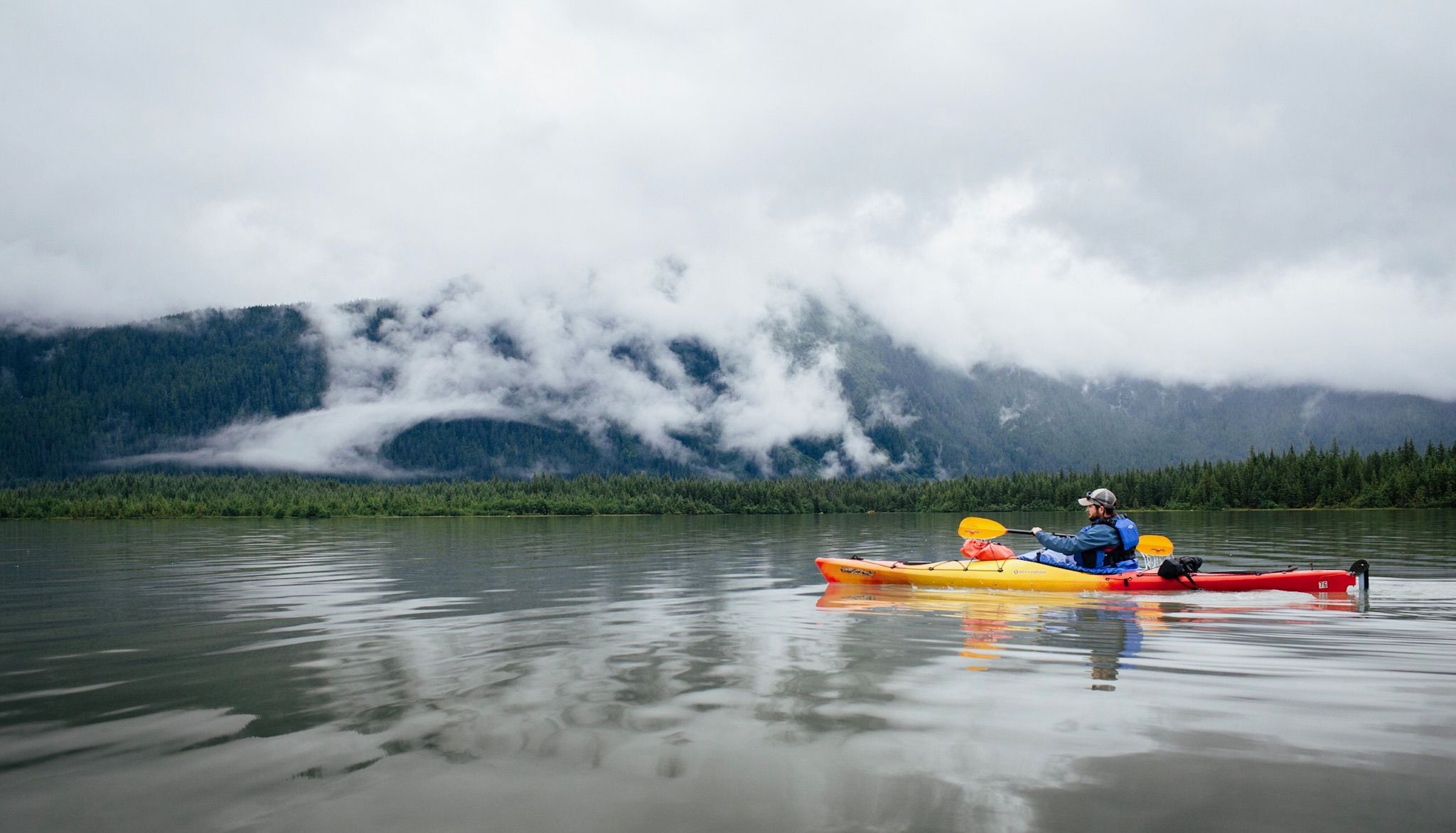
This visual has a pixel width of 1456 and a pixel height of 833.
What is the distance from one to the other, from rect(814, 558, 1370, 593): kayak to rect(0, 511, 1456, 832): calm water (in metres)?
0.58

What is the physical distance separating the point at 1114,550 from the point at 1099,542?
62 centimetres

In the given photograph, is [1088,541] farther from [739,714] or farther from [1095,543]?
[739,714]

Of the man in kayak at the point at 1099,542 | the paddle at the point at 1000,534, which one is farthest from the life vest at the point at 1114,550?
the paddle at the point at 1000,534

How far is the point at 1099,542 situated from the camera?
24.8m

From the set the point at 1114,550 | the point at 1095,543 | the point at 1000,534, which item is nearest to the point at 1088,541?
the point at 1095,543

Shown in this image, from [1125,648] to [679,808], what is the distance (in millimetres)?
10571

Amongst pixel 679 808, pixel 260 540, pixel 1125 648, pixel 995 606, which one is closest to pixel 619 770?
pixel 679 808

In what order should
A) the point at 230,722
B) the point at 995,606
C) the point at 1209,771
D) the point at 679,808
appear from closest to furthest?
the point at 679,808 → the point at 1209,771 → the point at 230,722 → the point at 995,606

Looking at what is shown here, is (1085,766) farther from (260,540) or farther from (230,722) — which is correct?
(260,540)

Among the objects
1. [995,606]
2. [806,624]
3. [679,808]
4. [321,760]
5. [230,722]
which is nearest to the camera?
[679,808]

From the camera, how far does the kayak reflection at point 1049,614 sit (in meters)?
15.7

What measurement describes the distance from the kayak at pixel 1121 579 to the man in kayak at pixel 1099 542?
1.29ft

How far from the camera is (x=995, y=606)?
23.1 metres

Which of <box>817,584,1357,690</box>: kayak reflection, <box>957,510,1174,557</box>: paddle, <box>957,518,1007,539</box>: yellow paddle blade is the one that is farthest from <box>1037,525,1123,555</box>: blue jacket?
<box>957,518,1007,539</box>: yellow paddle blade
